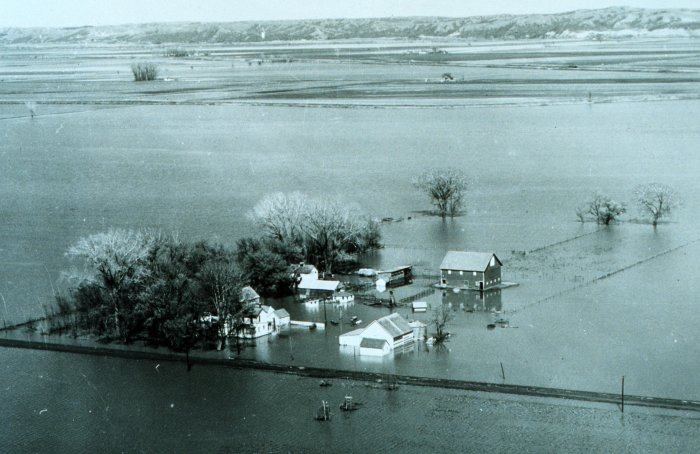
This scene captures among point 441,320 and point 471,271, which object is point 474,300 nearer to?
point 471,271

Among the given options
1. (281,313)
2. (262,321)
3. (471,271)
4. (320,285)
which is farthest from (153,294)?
(471,271)

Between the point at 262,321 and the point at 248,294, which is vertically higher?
the point at 248,294

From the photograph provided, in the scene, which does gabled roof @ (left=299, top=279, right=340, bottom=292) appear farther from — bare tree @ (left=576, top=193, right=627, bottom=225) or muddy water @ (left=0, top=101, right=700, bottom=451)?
bare tree @ (left=576, top=193, right=627, bottom=225)

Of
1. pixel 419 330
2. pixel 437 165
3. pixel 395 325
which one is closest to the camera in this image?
pixel 395 325

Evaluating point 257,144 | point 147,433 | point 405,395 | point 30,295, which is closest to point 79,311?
point 30,295

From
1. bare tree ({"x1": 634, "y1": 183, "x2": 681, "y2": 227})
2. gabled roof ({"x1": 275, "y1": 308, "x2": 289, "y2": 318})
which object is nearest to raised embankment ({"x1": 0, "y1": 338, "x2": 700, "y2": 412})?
gabled roof ({"x1": 275, "y1": 308, "x2": 289, "y2": 318})

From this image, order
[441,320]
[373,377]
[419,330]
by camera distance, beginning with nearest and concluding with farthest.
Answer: [373,377], [419,330], [441,320]
